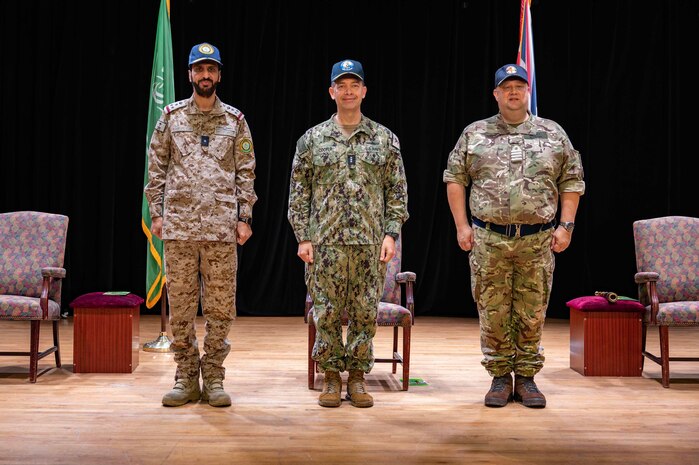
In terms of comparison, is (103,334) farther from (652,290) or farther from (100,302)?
(652,290)

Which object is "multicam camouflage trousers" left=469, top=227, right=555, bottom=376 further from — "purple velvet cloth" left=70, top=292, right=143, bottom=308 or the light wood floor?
"purple velvet cloth" left=70, top=292, right=143, bottom=308

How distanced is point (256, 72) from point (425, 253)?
2.72m

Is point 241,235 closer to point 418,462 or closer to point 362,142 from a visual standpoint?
point 362,142

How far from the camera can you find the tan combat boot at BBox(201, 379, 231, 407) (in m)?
3.72

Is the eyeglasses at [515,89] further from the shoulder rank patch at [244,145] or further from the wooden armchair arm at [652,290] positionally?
the wooden armchair arm at [652,290]

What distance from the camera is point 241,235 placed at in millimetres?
3758

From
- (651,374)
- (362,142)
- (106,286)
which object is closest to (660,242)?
(651,374)

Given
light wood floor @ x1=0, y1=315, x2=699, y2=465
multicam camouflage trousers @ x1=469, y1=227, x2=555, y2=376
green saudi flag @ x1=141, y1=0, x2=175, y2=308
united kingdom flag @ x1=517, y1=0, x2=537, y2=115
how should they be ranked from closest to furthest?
1. light wood floor @ x1=0, y1=315, x2=699, y2=465
2. multicam camouflage trousers @ x1=469, y1=227, x2=555, y2=376
3. green saudi flag @ x1=141, y1=0, x2=175, y2=308
4. united kingdom flag @ x1=517, y1=0, x2=537, y2=115

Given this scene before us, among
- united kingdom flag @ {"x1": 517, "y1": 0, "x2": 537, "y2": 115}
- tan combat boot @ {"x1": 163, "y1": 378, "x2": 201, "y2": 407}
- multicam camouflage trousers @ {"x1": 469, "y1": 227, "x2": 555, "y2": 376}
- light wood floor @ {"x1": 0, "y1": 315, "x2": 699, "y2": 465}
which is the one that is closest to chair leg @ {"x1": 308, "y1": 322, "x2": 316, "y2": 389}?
light wood floor @ {"x1": 0, "y1": 315, "x2": 699, "y2": 465}

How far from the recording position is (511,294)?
388cm

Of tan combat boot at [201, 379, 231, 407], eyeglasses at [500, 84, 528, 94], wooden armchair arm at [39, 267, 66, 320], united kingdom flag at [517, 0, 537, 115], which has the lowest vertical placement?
tan combat boot at [201, 379, 231, 407]

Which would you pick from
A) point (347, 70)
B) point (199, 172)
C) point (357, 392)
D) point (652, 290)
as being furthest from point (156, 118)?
point (652, 290)

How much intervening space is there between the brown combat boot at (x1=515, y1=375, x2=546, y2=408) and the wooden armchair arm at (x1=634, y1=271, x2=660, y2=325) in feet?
3.54

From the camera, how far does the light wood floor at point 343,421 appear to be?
294cm
